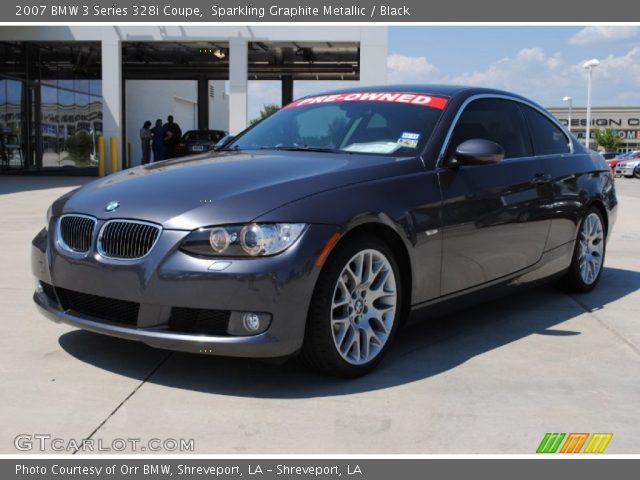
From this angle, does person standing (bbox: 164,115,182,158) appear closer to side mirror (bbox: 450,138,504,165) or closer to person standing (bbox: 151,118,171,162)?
person standing (bbox: 151,118,171,162)

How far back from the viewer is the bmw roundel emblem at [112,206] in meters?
3.56

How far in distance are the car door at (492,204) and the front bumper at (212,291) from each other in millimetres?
1059

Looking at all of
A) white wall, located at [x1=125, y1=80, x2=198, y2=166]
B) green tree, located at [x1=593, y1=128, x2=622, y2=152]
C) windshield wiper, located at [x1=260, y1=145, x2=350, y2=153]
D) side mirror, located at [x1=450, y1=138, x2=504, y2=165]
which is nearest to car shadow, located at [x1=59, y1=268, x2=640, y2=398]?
side mirror, located at [x1=450, y1=138, x2=504, y2=165]

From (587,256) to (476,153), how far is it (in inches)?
86.8

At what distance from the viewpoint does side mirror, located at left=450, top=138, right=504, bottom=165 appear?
4168 millimetres

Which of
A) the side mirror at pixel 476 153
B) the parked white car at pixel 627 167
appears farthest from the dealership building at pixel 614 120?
the side mirror at pixel 476 153

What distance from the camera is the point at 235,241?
3.26 metres

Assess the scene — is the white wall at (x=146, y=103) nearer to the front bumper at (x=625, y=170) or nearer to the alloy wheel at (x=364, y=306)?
the front bumper at (x=625, y=170)

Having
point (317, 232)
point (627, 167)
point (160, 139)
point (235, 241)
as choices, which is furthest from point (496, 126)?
point (627, 167)

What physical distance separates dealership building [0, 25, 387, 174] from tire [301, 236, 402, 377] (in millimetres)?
19455

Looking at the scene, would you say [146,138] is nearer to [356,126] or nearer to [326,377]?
[356,126]
